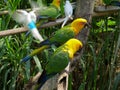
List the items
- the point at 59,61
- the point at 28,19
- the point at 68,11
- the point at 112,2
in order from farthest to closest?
1. the point at 112,2
2. the point at 68,11
3. the point at 28,19
4. the point at 59,61

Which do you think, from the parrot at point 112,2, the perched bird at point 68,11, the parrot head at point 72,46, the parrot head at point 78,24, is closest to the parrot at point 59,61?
the parrot head at point 72,46

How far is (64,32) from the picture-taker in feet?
7.08

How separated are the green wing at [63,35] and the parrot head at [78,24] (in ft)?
0.09

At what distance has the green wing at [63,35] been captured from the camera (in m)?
2.14

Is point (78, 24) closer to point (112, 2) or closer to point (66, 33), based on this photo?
point (66, 33)

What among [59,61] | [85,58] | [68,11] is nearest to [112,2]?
[68,11]

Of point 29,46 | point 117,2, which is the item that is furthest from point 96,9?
point 29,46

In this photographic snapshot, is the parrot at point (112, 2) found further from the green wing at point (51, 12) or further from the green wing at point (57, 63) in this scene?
the green wing at point (57, 63)

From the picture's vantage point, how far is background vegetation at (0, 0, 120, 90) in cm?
236

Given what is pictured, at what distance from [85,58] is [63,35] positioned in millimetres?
467

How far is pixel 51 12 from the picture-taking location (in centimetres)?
228

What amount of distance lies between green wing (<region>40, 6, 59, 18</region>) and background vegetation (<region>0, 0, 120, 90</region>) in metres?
0.15

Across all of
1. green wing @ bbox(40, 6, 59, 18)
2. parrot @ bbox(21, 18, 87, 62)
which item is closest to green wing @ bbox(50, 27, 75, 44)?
parrot @ bbox(21, 18, 87, 62)

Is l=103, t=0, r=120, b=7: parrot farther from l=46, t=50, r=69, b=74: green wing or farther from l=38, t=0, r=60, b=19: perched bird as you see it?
l=46, t=50, r=69, b=74: green wing
